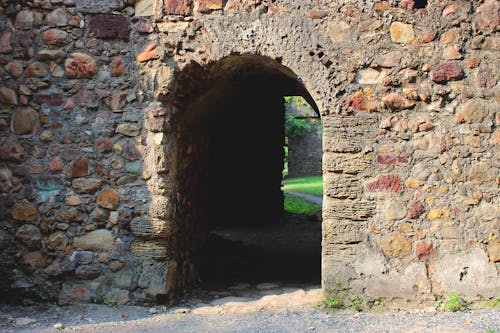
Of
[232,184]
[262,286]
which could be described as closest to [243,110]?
[232,184]

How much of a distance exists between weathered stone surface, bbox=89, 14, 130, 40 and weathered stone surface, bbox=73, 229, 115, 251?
1.62 meters

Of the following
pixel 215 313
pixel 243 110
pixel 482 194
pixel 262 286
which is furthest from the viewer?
pixel 243 110

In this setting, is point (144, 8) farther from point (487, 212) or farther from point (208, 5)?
point (487, 212)

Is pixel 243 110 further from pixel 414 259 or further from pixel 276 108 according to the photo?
pixel 414 259

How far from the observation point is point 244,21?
4238 mm

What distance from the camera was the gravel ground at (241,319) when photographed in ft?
12.2

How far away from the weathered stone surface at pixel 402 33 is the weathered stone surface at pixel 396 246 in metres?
1.50

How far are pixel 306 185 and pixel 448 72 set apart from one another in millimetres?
13067

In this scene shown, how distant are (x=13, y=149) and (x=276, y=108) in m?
6.45

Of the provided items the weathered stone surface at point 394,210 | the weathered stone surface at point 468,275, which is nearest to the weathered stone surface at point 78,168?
the weathered stone surface at point 394,210

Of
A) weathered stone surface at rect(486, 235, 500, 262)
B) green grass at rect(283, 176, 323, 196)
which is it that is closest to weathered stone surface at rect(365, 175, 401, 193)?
weathered stone surface at rect(486, 235, 500, 262)

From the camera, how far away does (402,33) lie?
409cm

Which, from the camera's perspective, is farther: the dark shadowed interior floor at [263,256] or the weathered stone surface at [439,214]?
the dark shadowed interior floor at [263,256]

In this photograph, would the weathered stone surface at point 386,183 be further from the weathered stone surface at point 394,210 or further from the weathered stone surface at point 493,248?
the weathered stone surface at point 493,248
